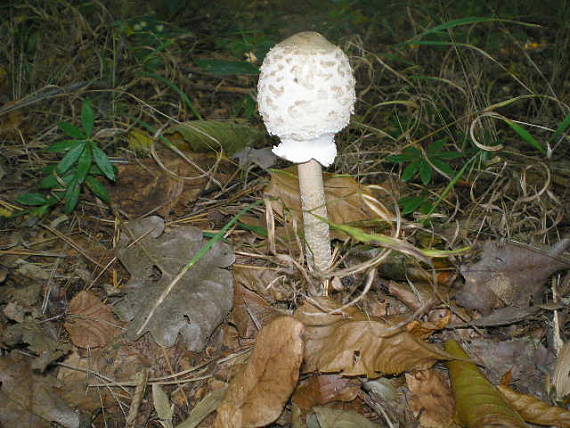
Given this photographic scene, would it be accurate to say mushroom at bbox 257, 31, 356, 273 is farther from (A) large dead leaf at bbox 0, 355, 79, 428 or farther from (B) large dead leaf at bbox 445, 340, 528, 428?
(A) large dead leaf at bbox 0, 355, 79, 428

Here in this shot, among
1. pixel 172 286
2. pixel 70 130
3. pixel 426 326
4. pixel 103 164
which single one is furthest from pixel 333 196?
pixel 70 130

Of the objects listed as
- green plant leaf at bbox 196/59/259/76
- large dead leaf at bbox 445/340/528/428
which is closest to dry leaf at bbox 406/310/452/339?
large dead leaf at bbox 445/340/528/428

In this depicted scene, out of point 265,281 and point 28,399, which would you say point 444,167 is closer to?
point 265,281

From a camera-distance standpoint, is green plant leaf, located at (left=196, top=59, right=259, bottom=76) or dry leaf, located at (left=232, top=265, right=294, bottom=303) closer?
dry leaf, located at (left=232, top=265, right=294, bottom=303)

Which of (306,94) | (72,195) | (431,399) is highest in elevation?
(306,94)

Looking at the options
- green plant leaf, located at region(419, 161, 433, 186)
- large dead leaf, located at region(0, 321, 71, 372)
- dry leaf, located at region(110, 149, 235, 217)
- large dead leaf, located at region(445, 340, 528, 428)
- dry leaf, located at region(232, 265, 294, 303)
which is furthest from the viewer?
dry leaf, located at region(110, 149, 235, 217)

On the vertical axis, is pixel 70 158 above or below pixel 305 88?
below

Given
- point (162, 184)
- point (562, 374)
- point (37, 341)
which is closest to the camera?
point (562, 374)
